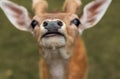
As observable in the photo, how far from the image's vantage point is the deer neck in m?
6.74

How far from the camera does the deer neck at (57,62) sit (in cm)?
674

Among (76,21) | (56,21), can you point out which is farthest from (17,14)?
(56,21)

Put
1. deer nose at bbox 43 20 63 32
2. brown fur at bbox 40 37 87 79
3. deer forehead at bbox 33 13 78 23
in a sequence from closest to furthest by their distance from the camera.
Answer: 1. deer nose at bbox 43 20 63 32
2. deer forehead at bbox 33 13 78 23
3. brown fur at bbox 40 37 87 79

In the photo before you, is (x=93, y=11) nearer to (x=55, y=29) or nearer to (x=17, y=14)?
(x=17, y=14)

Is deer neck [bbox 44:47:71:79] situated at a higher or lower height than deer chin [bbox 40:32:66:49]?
lower

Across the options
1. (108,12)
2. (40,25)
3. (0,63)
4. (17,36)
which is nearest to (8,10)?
(40,25)

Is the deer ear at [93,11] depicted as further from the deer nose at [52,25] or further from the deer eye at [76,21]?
the deer nose at [52,25]

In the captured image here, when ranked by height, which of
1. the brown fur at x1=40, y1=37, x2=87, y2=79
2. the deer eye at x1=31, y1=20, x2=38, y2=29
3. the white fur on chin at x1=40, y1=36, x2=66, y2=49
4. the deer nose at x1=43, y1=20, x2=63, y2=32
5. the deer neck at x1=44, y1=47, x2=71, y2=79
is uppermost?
the deer nose at x1=43, y1=20, x2=63, y2=32

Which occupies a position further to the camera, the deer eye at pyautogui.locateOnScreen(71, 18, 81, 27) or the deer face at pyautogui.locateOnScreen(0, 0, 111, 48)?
the deer eye at pyautogui.locateOnScreen(71, 18, 81, 27)

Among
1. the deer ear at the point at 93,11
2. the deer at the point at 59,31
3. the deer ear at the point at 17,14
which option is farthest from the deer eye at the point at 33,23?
the deer ear at the point at 93,11

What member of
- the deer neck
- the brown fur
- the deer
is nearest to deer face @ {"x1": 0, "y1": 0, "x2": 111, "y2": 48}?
the deer

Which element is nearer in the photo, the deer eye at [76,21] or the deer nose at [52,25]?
the deer nose at [52,25]

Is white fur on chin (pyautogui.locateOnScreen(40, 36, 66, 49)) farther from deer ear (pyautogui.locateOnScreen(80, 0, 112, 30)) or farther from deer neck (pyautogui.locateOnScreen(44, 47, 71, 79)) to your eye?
deer ear (pyautogui.locateOnScreen(80, 0, 112, 30))

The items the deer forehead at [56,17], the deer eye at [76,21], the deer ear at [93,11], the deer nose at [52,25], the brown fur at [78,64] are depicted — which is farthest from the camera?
the brown fur at [78,64]
